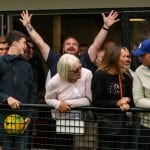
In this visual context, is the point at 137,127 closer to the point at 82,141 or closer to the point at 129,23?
the point at 82,141

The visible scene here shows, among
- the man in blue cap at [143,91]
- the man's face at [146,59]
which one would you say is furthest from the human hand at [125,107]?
the man's face at [146,59]

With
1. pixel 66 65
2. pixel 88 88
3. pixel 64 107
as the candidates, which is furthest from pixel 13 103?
pixel 88 88

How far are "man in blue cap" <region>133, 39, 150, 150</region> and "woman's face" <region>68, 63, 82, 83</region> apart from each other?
1.91 ft

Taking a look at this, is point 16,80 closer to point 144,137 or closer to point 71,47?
point 71,47

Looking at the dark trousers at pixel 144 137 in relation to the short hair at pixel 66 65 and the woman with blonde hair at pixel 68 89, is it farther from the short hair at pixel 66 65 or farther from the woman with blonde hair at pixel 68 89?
the short hair at pixel 66 65

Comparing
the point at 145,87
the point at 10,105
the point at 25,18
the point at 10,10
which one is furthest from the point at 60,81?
the point at 10,10

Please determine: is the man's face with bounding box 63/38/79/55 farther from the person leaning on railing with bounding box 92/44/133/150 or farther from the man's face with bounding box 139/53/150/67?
the man's face with bounding box 139/53/150/67

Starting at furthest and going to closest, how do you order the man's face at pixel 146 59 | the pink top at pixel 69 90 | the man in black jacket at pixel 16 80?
the man in black jacket at pixel 16 80
the pink top at pixel 69 90
the man's face at pixel 146 59

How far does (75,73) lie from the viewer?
200 inches

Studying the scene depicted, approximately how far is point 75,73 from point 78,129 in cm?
58

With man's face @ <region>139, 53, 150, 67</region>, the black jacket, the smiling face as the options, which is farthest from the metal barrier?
the smiling face

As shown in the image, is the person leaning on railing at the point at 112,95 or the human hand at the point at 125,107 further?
the person leaning on railing at the point at 112,95

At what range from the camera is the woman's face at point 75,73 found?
5.04 meters

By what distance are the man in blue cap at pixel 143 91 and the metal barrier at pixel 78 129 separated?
0.14 ft
